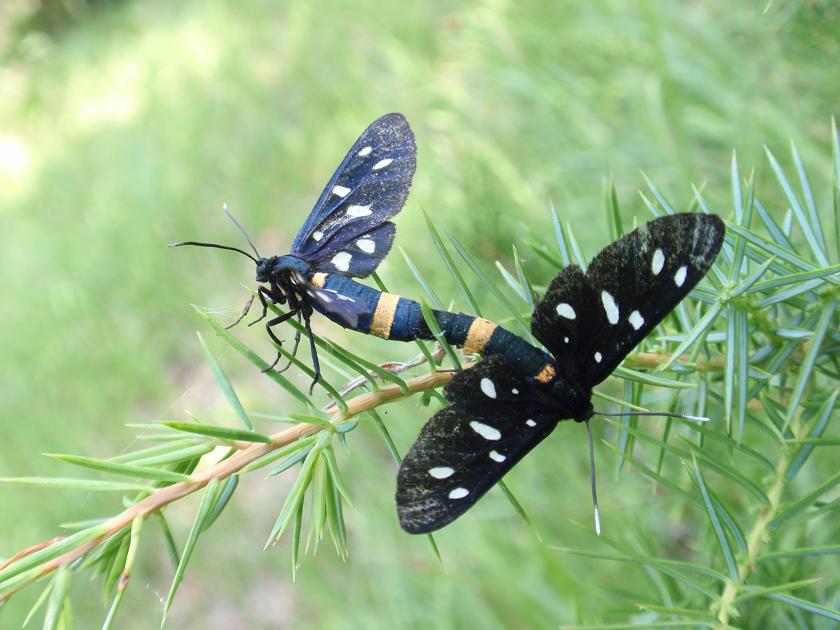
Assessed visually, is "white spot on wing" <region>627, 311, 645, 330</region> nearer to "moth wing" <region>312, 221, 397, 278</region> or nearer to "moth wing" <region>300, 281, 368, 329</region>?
"moth wing" <region>300, 281, 368, 329</region>

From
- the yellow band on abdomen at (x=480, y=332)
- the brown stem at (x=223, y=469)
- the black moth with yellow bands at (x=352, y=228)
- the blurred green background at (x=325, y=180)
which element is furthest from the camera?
the blurred green background at (x=325, y=180)

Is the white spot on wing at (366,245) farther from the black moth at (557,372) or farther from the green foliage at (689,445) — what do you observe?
the black moth at (557,372)

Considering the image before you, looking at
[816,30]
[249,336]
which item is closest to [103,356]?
[249,336]

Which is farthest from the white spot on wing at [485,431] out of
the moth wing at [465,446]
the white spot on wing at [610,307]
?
the white spot on wing at [610,307]

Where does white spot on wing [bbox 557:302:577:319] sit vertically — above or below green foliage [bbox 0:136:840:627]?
above

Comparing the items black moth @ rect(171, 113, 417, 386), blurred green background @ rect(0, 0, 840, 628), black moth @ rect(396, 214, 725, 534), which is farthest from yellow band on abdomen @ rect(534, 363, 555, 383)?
black moth @ rect(171, 113, 417, 386)

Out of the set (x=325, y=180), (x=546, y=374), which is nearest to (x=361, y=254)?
(x=546, y=374)
